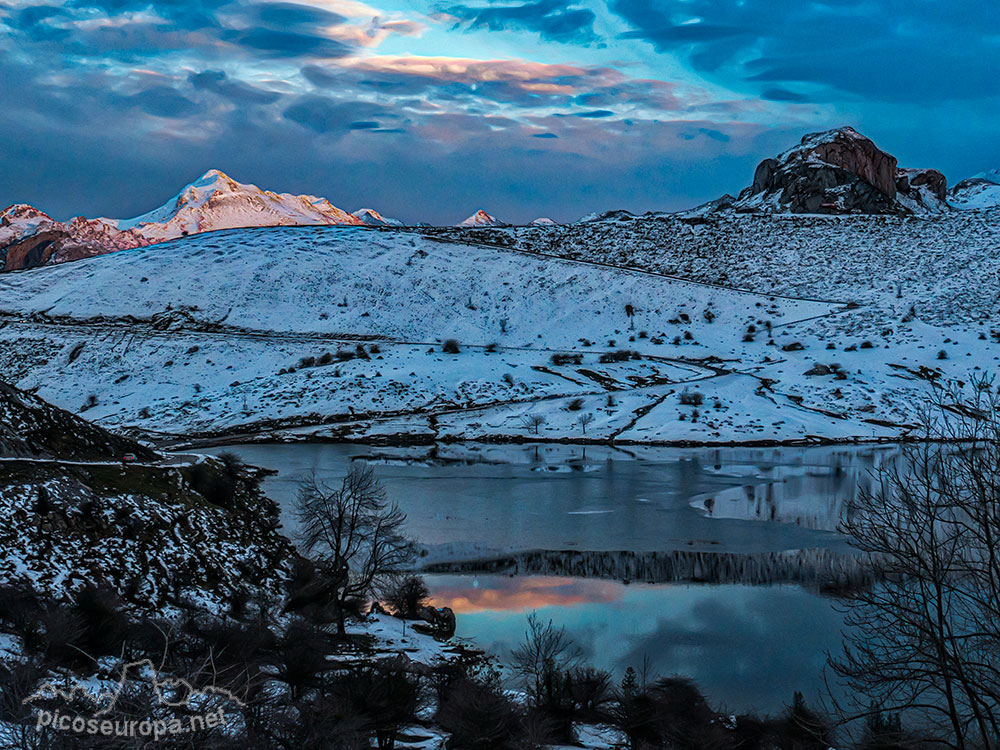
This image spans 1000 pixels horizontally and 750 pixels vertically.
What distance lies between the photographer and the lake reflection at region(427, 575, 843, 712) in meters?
16.5

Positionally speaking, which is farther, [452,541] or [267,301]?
[267,301]

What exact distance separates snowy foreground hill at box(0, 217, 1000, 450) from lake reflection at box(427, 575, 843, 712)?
34798mm

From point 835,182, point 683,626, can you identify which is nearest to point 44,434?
point 683,626

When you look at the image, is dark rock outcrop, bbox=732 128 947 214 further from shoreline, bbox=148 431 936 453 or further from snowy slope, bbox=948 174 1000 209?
shoreline, bbox=148 431 936 453

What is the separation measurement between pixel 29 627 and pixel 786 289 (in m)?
90.6

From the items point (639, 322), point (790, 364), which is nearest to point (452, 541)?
point (790, 364)

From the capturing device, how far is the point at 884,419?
60.8 metres

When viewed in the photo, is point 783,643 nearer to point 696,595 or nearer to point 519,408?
point 696,595

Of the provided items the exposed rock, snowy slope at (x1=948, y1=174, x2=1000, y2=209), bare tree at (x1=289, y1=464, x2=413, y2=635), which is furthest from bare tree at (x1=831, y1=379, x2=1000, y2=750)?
snowy slope at (x1=948, y1=174, x2=1000, y2=209)

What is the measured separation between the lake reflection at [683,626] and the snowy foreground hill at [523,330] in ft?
114

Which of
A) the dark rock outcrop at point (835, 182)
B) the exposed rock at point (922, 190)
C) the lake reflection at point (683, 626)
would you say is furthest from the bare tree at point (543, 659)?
the exposed rock at point (922, 190)

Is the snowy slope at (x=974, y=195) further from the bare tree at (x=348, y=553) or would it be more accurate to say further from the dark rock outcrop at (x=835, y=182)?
the bare tree at (x=348, y=553)

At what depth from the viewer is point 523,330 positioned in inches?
3312

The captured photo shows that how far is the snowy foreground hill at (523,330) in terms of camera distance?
206 feet
